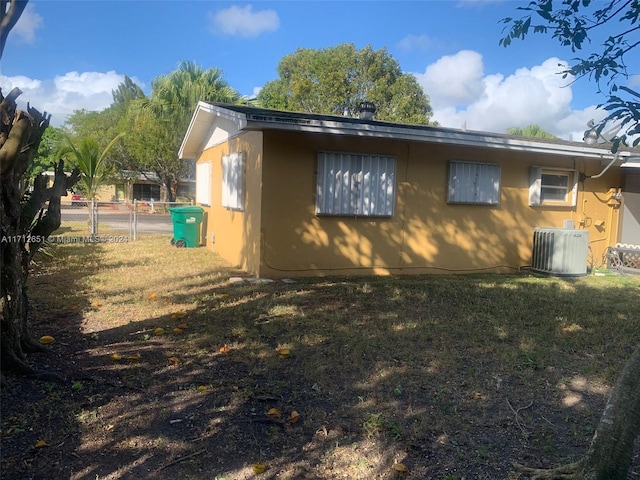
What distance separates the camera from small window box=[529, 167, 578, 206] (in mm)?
10617

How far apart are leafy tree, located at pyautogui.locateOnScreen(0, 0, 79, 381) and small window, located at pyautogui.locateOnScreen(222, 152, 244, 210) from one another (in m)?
5.25

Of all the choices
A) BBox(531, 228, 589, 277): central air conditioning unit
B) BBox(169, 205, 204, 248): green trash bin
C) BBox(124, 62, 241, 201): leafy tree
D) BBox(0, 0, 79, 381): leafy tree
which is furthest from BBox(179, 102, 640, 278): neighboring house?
BBox(124, 62, 241, 201): leafy tree

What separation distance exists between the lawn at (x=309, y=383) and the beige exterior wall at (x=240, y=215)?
169 cm

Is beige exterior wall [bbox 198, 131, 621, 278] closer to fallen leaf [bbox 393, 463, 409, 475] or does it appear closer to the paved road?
fallen leaf [bbox 393, 463, 409, 475]

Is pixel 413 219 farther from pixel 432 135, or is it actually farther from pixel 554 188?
pixel 554 188

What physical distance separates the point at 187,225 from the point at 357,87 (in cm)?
2493

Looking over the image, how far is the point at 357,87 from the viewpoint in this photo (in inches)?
1361

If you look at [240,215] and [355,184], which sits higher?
[355,184]

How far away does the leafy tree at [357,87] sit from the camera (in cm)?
3406

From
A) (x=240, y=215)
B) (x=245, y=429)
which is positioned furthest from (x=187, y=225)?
(x=245, y=429)

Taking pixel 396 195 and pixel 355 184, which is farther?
pixel 396 195

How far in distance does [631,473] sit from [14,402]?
4.04m

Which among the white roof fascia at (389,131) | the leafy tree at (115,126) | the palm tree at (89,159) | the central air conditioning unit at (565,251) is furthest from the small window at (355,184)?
the leafy tree at (115,126)

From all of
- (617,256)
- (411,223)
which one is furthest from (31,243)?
(617,256)
